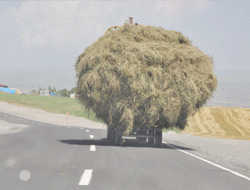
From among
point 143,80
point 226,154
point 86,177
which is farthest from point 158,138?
point 86,177

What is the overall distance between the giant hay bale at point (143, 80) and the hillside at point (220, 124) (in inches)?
562

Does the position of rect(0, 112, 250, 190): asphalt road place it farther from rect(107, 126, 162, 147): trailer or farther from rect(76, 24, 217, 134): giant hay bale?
rect(107, 126, 162, 147): trailer

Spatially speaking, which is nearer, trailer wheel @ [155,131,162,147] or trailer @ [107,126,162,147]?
trailer @ [107,126,162,147]

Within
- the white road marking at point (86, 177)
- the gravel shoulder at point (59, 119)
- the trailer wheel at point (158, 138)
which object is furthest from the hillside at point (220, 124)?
the white road marking at point (86, 177)

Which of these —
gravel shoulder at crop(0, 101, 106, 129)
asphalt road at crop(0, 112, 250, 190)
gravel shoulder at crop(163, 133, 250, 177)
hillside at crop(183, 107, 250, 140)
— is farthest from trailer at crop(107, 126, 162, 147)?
gravel shoulder at crop(0, 101, 106, 129)

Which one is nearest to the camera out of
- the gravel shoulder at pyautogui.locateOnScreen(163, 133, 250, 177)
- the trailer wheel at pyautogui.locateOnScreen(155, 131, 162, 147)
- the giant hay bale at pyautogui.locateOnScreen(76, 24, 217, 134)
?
the gravel shoulder at pyautogui.locateOnScreen(163, 133, 250, 177)

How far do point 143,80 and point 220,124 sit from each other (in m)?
23.6

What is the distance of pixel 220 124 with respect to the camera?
3019 centimetres

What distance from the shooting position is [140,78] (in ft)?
29.6

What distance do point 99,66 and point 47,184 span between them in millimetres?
5134

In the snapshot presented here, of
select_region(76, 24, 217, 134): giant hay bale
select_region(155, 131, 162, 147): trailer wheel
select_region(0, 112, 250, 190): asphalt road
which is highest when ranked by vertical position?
select_region(76, 24, 217, 134): giant hay bale

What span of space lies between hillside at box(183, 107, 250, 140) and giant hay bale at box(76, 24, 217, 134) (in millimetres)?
14276

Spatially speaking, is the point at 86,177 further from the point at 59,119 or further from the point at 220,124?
the point at 59,119

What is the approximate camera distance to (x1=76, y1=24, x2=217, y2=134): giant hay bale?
9031mm
